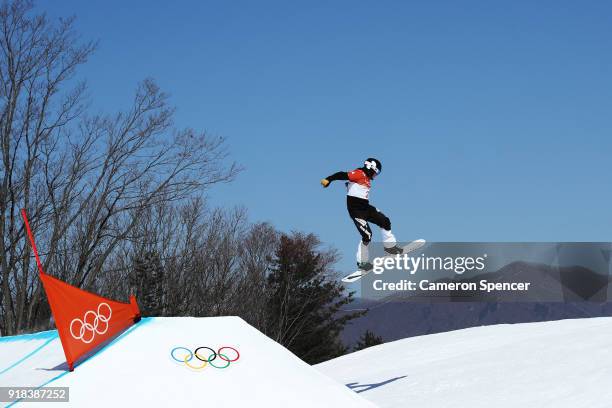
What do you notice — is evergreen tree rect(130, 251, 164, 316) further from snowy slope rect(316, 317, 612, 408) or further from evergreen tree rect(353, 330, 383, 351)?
evergreen tree rect(353, 330, 383, 351)

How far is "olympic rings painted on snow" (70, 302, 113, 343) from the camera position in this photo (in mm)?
10844

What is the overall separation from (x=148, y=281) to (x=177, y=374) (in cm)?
2421

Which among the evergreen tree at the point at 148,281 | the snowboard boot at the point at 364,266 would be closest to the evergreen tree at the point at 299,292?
the evergreen tree at the point at 148,281

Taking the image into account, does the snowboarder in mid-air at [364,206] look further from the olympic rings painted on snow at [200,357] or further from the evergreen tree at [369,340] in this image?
the evergreen tree at [369,340]

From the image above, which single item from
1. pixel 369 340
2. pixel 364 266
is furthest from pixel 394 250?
pixel 369 340

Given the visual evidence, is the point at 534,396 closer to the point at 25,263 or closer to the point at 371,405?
the point at 371,405

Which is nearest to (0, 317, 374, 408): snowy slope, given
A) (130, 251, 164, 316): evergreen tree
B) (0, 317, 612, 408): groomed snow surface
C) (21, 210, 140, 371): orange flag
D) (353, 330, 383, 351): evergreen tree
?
(0, 317, 612, 408): groomed snow surface

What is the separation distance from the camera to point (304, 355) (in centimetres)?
4397

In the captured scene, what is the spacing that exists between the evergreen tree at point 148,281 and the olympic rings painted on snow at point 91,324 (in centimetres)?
2191

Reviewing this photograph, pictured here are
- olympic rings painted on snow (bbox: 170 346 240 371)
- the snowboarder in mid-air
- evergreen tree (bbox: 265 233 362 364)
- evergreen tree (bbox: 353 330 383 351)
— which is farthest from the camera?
evergreen tree (bbox: 353 330 383 351)

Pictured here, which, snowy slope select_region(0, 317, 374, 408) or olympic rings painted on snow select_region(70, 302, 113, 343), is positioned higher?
olympic rings painted on snow select_region(70, 302, 113, 343)

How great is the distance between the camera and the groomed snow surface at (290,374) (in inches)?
399

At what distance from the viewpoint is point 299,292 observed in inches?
1564

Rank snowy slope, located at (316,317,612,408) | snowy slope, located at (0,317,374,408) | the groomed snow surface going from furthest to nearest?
1. snowy slope, located at (316,317,612,408)
2. the groomed snow surface
3. snowy slope, located at (0,317,374,408)
